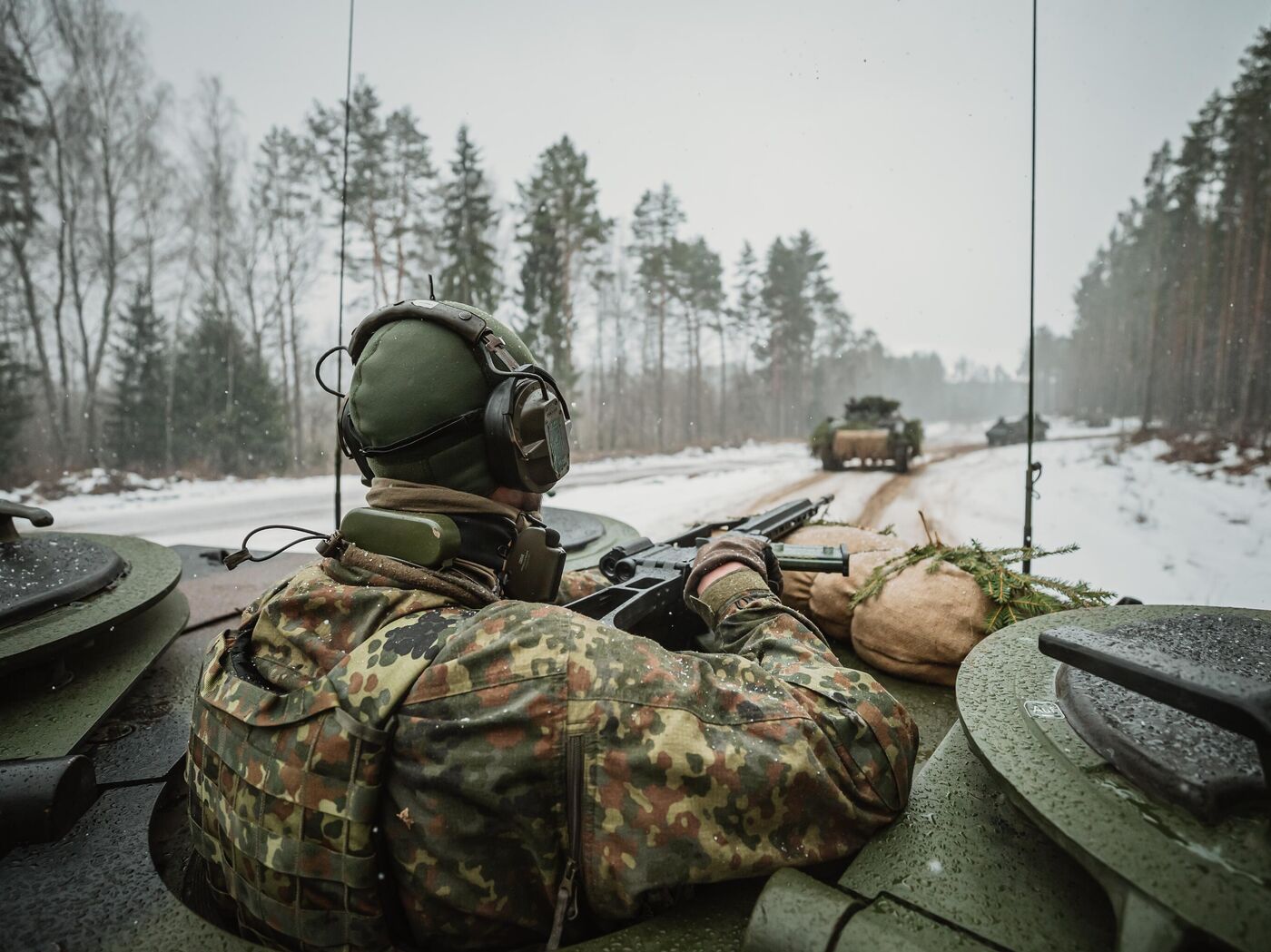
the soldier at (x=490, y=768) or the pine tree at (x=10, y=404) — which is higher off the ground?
the pine tree at (x=10, y=404)

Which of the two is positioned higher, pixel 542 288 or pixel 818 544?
pixel 542 288

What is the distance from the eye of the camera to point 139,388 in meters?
11.9

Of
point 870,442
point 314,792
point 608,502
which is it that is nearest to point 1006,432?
point 870,442

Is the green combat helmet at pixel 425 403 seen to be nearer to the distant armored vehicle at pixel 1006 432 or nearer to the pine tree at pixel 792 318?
the pine tree at pixel 792 318

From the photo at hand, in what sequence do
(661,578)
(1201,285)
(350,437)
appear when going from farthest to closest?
(1201,285) < (661,578) < (350,437)

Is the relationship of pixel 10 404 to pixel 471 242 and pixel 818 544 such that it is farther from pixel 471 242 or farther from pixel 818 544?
pixel 818 544

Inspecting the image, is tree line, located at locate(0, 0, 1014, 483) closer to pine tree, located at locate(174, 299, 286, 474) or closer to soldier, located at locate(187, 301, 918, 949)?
pine tree, located at locate(174, 299, 286, 474)

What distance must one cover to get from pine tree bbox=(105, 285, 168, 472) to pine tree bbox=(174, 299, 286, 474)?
15.9 inches

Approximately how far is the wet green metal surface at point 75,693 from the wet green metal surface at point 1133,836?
6.48 ft

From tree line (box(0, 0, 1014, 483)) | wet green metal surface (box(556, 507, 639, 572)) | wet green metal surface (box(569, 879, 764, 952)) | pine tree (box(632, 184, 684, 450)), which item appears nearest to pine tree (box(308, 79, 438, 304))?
tree line (box(0, 0, 1014, 483))

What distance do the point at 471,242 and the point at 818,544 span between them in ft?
14.1

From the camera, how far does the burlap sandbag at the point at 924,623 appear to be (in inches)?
77.3

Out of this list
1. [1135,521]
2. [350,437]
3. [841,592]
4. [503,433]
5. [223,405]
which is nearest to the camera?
[503,433]

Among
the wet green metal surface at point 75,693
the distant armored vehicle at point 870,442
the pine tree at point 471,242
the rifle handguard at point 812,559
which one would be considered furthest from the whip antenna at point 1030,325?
A: the pine tree at point 471,242
